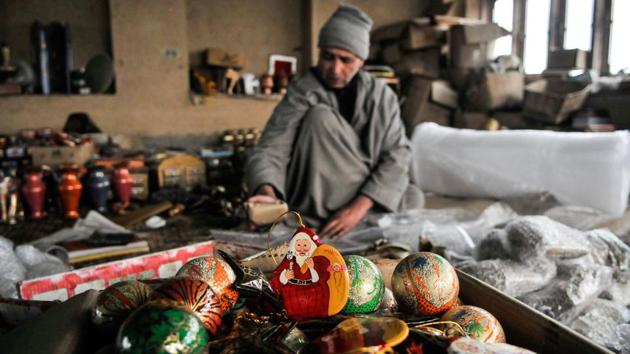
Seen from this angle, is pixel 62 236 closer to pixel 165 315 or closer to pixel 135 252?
pixel 135 252

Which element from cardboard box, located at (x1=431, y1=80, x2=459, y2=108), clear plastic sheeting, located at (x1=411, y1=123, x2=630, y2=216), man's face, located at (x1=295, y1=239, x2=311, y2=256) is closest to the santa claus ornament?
man's face, located at (x1=295, y1=239, x2=311, y2=256)

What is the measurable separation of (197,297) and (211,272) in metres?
0.13

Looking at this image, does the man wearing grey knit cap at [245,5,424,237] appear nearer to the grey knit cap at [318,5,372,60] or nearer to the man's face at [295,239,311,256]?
the grey knit cap at [318,5,372,60]

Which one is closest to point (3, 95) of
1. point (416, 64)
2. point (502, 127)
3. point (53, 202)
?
point (53, 202)

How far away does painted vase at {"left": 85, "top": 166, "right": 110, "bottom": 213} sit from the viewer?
3275 mm

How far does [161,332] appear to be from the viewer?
685 mm

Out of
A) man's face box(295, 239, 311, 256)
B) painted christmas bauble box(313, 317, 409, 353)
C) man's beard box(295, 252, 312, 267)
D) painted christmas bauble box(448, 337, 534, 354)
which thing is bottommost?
painted christmas bauble box(448, 337, 534, 354)

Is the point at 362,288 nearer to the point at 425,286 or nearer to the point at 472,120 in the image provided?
Result: the point at 425,286

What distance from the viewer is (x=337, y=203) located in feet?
8.96

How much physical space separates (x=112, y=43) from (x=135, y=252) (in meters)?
3.51

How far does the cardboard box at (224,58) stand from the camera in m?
5.67

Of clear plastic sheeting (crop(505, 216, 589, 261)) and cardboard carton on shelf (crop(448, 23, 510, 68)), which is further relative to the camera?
cardboard carton on shelf (crop(448, 23, 510, 68))

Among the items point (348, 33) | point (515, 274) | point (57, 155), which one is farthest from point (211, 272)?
point (57, 155)

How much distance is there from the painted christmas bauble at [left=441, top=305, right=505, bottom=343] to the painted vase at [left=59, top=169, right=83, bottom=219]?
2882 mm
